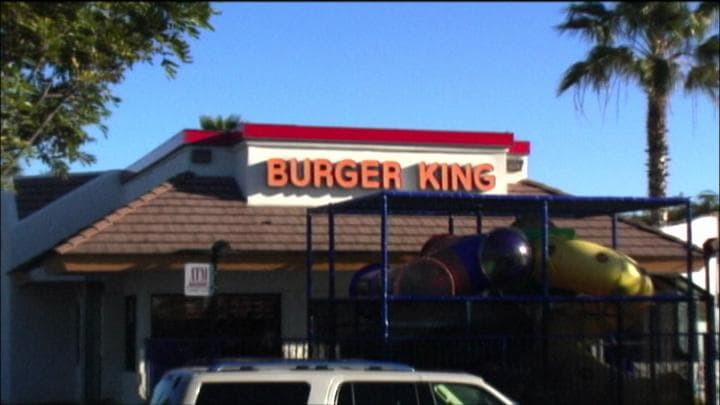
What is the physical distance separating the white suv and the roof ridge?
9.15 m

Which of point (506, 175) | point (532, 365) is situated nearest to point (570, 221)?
point (506, 175)

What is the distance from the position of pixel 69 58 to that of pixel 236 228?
548cm

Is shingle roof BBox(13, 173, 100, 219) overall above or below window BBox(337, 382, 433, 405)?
above

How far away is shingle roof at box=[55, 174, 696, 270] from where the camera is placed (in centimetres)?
2053

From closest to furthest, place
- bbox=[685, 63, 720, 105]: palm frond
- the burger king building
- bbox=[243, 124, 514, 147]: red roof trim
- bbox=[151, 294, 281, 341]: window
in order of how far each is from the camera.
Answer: the burger king building < bbox=[151, 294, 281, 341]: window < bbox=[243, 124, 514, 147]: red roof trim < bbox=[685, 63, 720, 105]: palm frond

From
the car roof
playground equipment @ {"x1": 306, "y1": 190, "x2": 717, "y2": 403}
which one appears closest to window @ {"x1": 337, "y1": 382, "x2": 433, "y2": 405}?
the car roof

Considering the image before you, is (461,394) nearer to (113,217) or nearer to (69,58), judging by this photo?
(69,58)

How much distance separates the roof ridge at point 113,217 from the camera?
65.9 ft

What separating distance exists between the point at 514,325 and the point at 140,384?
19.9ft

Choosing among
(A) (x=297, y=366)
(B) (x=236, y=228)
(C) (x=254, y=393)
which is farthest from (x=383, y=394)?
(B) (x=236, y=228)

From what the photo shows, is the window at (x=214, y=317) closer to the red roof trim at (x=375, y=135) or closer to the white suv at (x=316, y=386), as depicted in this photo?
the red roof trim at (x=375, y=135)

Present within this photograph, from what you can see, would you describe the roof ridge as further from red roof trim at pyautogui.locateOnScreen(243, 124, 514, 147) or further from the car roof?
the car roof

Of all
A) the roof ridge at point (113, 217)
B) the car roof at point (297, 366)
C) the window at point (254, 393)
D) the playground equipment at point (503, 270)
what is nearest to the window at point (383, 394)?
the car roof at point (297, 366)

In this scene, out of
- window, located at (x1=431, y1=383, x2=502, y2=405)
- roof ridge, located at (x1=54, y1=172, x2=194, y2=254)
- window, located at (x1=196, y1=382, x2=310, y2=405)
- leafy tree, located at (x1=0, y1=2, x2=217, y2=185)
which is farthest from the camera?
roof ridge, located at (x1=54, y1=172, x2=194, y2=254)
